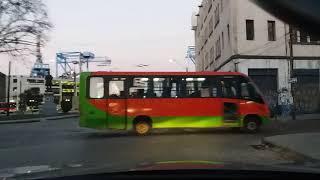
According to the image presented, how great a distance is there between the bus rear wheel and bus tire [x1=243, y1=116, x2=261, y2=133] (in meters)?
4.53

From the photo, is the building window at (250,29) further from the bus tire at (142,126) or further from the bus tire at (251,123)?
the bus tire at (142,126)

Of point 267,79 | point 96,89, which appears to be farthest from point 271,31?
point 96,89

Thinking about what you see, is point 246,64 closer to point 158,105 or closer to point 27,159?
point 158,105

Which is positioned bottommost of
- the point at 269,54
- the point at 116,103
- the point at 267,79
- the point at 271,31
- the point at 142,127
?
the point at 142,127

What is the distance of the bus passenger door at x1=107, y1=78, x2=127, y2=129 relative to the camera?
2653cm

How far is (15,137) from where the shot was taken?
1034 inches

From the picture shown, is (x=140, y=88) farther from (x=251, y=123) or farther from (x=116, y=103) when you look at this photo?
(x=251, y=123)

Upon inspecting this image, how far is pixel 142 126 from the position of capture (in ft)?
88.2

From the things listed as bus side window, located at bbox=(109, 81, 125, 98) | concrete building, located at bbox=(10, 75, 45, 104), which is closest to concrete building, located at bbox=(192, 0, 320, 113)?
bus side window, located at bbox=(109, 81, 125, 98)

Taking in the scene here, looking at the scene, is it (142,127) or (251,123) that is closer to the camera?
(142,127)

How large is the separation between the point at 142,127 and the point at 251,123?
5055mm

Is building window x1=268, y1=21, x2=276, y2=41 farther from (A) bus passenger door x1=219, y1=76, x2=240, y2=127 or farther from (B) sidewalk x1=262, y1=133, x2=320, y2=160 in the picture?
(B) sidewalk x1=262, y1=133, x2=320, y2=160

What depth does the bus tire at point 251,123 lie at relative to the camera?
90.0ft

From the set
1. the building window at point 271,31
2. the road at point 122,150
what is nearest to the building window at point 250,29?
the building window at point 271,31
